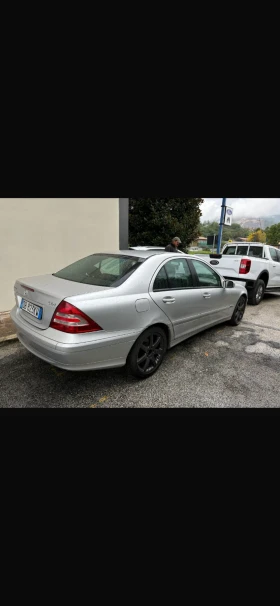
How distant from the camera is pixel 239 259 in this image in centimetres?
596

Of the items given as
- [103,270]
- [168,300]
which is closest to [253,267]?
[168,300]

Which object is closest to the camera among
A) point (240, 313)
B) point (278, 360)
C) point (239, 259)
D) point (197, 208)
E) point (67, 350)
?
point (67, 350)

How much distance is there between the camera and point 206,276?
3803 millimetres

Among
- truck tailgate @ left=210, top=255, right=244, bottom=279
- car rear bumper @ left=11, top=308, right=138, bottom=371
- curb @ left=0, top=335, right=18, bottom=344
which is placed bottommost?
curb @ left=0, top=335, right=18, bottom=344

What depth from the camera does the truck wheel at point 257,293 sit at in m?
6.21

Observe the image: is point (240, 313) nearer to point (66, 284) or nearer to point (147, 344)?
point (147, 344)

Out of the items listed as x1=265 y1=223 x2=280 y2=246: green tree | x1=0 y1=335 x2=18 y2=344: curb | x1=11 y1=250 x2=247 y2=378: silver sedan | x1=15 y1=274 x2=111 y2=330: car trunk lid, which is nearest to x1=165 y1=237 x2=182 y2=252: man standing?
x1=11 y1=250 x2=247 y2=378: silver sedan

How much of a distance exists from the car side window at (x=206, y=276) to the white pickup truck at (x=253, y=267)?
220cm

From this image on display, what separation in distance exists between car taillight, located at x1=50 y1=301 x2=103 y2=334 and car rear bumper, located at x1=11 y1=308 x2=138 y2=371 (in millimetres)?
118

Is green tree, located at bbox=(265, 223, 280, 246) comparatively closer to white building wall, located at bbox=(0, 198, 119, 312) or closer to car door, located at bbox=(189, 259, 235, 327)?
white building wall, located at bbox=(0, 198, 119, 312)

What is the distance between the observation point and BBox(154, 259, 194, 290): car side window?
2.95 metres

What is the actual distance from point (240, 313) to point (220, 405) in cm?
269

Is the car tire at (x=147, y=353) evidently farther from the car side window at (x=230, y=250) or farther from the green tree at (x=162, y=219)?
the green tree at (x=162, y=219)

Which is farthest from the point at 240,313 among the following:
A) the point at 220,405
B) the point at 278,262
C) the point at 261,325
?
the point at 278,262
